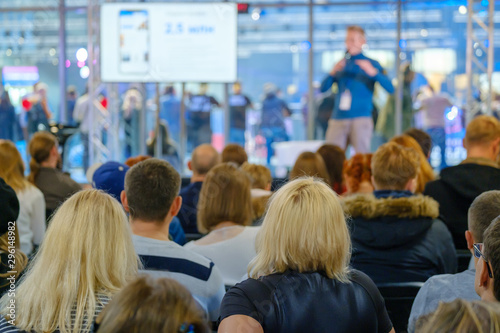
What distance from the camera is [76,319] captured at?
1.61 m

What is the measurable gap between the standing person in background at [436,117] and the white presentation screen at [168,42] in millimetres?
3875

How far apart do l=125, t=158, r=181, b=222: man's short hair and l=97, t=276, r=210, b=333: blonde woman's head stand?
58.8 inches

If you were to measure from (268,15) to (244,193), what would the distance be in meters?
8.70

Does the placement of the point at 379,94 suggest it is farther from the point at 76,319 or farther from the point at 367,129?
the point at 76,319

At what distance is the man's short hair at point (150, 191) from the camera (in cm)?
254

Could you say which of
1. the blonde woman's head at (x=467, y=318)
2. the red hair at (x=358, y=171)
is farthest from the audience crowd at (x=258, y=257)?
the red hair at (x=358, y=171)

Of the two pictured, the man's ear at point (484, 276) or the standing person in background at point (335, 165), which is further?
the standing person in background at point (335, 165)

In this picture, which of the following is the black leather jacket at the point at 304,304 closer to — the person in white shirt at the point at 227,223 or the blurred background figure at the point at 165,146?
the person in white shirt at the point at 227,223

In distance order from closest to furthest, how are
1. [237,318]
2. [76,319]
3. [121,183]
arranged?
[76,319]
[237,318]
[121,183]

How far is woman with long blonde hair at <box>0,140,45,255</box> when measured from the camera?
3865 millimetres

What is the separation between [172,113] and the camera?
36.6 ft

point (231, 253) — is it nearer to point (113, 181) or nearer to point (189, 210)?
point (113, 181)

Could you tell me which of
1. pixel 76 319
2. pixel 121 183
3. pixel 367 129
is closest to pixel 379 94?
pixel 367 129

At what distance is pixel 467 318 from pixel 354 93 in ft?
26.1
